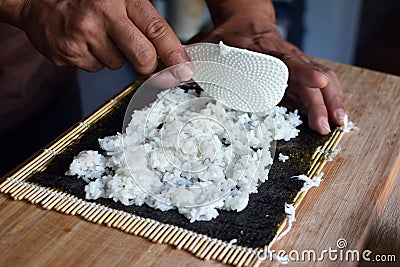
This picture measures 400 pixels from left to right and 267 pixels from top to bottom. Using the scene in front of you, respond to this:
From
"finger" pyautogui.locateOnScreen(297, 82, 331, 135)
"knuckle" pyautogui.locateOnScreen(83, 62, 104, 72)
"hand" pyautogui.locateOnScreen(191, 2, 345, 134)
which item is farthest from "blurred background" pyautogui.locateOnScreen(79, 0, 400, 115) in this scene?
"finger" pyautogui.locateOnScreen(297, 82, 331, 135)

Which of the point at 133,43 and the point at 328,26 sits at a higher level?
the point at 133,43

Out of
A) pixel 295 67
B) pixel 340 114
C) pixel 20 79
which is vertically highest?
pixel 20 79

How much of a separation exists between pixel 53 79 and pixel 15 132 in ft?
0.52

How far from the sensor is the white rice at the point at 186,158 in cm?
86

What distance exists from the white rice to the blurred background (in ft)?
2.45

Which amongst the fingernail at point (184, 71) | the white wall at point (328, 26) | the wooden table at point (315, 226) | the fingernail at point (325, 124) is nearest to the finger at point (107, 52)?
the fingernail at point (184, 71)

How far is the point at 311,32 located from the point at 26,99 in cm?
139

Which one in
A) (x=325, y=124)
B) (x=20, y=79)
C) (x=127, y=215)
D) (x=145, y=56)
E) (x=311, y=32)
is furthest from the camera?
(x=311, y=32)

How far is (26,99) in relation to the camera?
1.28m

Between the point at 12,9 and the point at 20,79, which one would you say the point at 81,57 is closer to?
the point at 12,9

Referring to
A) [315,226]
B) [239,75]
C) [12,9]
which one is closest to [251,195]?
[315,226]

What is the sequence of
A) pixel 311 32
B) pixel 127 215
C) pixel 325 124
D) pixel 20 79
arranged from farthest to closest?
pixel 311 32 < pixel 20 79 < pixel 325 124 < pixel 127 215

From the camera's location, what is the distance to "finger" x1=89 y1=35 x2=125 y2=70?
96 cm

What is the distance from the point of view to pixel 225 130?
1007 millimetres
